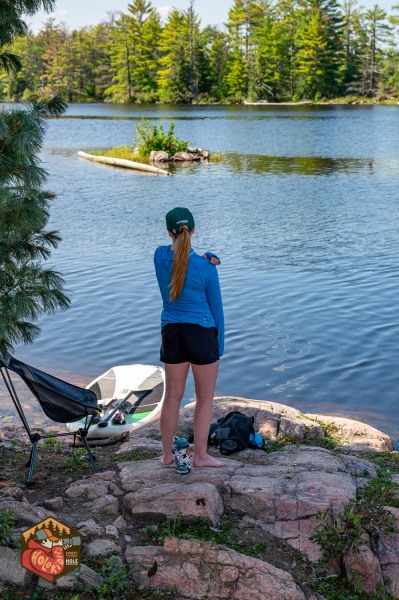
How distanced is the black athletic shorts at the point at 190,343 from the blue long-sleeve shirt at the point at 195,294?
4cm

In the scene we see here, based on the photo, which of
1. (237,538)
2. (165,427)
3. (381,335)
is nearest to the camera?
(237,538)

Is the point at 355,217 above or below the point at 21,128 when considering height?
below

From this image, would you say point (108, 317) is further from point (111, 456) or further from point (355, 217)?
point (355, 217)

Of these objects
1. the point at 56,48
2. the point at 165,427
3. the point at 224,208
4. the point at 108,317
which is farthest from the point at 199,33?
the point at 165,427

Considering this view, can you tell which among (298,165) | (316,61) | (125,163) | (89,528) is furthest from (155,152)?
(316,61)

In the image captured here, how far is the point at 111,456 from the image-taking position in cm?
602

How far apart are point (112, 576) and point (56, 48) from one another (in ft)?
A: 413

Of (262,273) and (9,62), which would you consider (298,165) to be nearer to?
(262,273)

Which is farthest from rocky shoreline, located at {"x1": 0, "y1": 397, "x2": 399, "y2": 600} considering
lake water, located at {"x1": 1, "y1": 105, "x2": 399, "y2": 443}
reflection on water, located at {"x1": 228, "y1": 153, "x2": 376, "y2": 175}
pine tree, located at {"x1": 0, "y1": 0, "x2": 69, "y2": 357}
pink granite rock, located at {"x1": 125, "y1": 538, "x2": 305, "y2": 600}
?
reflection on water, located at {"x1": 228, "y1": 153, "x2": 376, "y2": 175}

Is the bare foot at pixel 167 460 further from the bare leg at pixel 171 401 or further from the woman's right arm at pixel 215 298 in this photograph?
the woman's right arm at pixel 215 298

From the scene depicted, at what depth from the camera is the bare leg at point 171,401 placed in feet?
17.1

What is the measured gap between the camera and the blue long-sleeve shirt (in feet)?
16.6

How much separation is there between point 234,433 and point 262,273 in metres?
9.39

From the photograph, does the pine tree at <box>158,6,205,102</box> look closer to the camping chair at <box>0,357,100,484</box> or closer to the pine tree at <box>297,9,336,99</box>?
the pine tree at <box>297,9,336,99</box>
